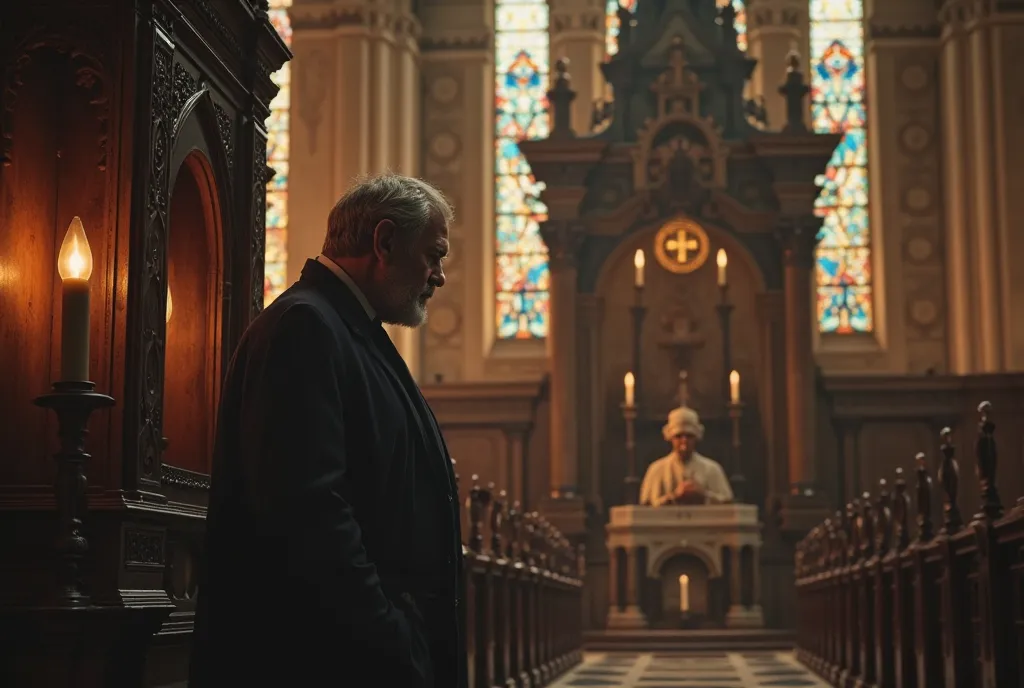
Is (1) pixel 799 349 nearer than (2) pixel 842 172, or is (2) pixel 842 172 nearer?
(1) pixel 799 349

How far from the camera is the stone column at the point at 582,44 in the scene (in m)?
21.5

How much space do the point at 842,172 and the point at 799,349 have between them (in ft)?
16.0

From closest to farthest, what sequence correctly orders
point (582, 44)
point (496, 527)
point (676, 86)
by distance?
point (496, 527), point (676, 86), point (582, 44)

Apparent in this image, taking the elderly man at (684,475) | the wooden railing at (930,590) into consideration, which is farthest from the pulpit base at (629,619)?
the wooden railing at (930,590)

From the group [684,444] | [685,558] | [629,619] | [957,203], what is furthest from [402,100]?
[629,619]

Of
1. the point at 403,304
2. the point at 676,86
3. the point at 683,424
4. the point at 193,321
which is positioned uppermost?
the point at 676,86

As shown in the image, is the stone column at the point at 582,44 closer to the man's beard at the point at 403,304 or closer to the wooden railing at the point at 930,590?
the wooden railing at the point at 930,590

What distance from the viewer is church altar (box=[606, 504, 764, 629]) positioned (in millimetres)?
15703

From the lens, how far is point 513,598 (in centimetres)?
987

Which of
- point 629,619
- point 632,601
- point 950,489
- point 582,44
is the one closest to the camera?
point 950,489

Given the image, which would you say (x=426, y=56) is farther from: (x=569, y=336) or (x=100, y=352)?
(x=100, y=352)

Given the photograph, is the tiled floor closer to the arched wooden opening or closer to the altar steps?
the altar steps

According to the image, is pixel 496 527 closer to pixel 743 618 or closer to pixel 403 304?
pixel 403 304

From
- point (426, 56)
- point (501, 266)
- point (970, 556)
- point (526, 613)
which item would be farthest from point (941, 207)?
point (970, 556)
